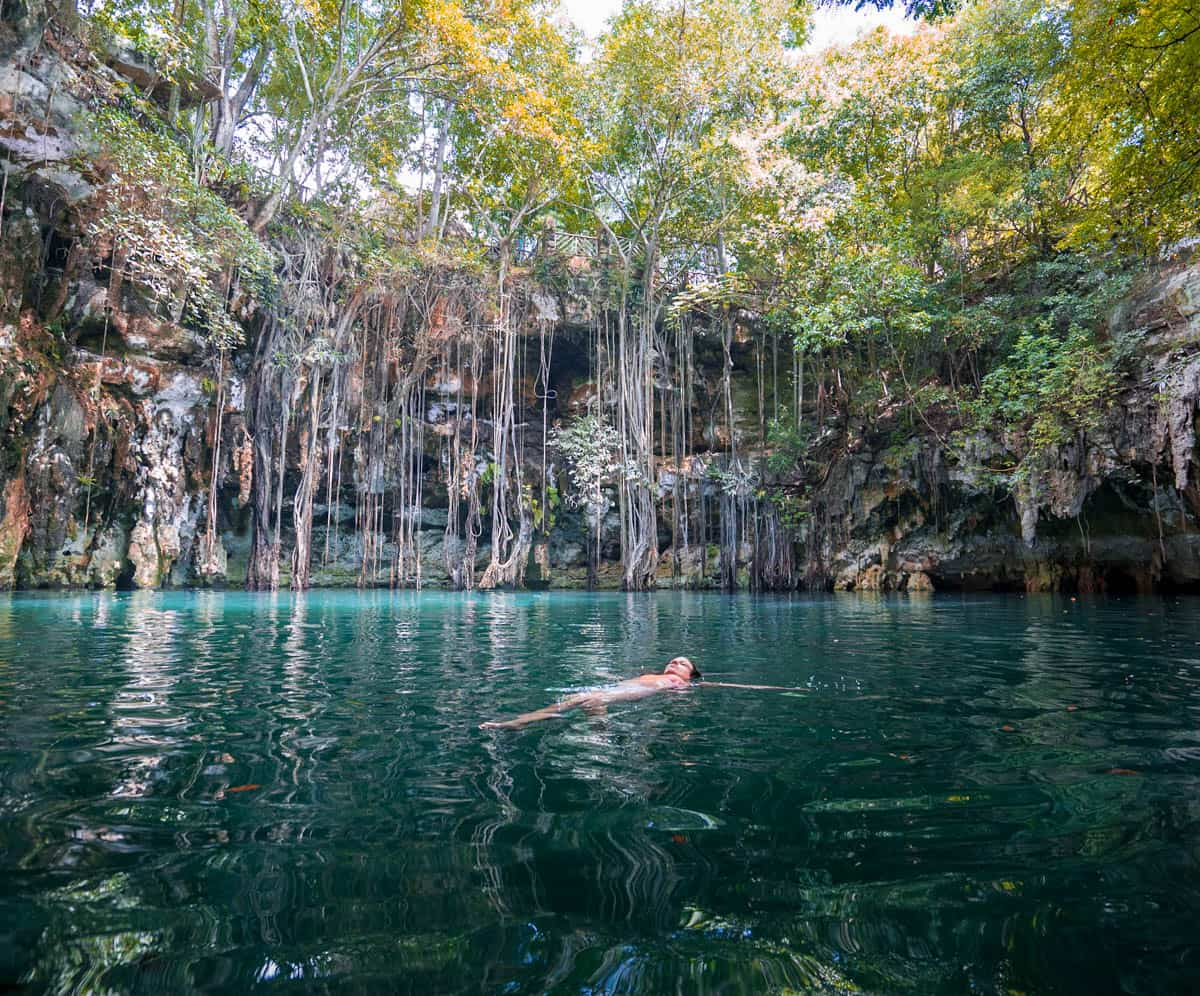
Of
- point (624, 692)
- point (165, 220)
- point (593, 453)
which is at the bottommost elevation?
point (624, 692)

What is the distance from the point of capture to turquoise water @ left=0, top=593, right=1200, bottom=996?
1036 millimetres

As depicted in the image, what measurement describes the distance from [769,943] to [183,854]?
1.20 metres

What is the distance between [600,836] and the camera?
154 cm

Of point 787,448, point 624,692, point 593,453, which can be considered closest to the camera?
point 624,692

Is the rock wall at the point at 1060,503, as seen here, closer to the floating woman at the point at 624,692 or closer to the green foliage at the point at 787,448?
the green foliage at the point at 787,448

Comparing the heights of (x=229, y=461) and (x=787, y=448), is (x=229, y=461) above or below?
below

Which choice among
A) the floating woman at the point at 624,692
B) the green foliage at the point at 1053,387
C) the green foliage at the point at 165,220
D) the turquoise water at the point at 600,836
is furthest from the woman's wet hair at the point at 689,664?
the green foliage at the point at 165,220

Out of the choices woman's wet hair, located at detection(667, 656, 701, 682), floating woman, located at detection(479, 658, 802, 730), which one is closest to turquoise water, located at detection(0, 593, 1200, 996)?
floating woman, located at detection(479, 658, 802, 730)

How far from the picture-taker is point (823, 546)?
1503 centimetres

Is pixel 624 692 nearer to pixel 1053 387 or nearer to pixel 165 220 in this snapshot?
pixel 1053 387

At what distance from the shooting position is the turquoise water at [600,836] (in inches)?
40.8

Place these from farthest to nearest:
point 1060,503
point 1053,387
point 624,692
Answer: point 1060,503
point 1053,387
point 624,692

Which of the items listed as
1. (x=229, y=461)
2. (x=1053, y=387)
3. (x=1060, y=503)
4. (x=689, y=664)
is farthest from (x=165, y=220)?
(x=1060, y=503)

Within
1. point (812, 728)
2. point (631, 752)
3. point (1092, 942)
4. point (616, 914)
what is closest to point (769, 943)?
point (616, 914)
